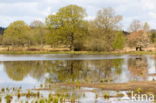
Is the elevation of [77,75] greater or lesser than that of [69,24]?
lesser

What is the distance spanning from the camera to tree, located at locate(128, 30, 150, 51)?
130 metres

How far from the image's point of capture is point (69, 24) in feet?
380

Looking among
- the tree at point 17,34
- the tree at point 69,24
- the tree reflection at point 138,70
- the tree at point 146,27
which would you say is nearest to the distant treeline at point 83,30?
the tree at point 69,24

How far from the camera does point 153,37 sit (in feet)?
568

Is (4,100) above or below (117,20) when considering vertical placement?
below

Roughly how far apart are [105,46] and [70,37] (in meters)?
12.2

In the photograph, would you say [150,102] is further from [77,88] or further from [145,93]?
[77,88]

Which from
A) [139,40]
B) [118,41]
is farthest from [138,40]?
[118,41]

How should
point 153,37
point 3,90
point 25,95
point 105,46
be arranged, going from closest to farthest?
point 25,95 → point 3,90 → point 105,46 → point 153,37

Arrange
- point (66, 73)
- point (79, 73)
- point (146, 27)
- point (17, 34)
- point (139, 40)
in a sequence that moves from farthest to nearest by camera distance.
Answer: point (146, 27) < point (17, 34) < point (139, 40) < point (66, 73) < point (79, 73)

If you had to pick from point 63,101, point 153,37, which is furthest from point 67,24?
point 63,101

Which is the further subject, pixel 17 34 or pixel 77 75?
pixel 17 34

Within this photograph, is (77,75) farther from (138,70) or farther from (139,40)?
(139,40)

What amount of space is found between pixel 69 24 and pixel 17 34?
28.4m
